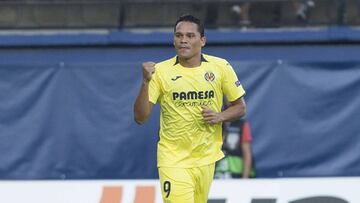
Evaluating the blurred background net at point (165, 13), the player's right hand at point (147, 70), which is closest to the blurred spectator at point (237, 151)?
the blurred background net at point (165, 13)

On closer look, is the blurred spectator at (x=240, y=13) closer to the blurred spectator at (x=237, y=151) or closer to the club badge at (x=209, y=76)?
the blurred spectator at (x=237, y=151)

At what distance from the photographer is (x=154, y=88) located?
830cm

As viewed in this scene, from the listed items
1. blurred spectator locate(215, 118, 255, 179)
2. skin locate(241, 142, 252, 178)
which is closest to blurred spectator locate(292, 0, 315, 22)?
blurred spectator locate(215, 118, 255, 179)

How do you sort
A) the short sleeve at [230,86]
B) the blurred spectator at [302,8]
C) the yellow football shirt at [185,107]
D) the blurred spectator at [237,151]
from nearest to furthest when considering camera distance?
the yellow football shirt at [185,107]
the short sleeve at [230,86]
the blurred spectator at [237,151]
the blurred spectator at [302,8]

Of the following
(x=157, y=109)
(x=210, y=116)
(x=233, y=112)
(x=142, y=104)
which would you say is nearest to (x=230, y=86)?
(x=233, y=112)

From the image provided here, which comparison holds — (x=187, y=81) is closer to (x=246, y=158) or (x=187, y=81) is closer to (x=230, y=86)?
(x=230, y=86)

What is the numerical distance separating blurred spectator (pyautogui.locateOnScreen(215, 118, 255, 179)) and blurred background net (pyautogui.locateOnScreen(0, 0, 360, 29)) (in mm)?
2922

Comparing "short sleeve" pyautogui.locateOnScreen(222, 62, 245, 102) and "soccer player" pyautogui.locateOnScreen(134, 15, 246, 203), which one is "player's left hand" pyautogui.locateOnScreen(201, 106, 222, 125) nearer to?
"soccer player" pyautogui.locateOnScreen(134, 15, 246, 203)

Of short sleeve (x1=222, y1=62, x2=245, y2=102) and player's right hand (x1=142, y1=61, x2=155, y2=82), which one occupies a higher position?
player's right hand (x1=142, y1=61, x2=155, y2=82)

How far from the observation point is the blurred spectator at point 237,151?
13258 millimetres

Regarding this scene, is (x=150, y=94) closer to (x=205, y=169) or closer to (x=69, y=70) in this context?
(x=205, y=169)

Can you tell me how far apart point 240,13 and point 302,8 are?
935 mm

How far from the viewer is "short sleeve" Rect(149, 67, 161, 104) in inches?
325

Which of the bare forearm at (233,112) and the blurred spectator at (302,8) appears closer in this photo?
the bare forearm at (233,112)
